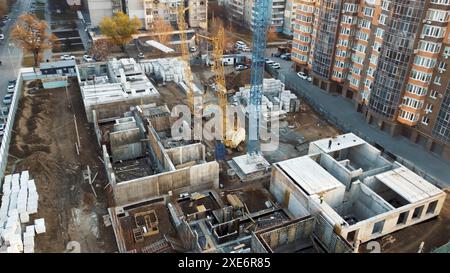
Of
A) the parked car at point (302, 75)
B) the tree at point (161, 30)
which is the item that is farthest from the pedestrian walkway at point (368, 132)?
the tree at point (161, 30)

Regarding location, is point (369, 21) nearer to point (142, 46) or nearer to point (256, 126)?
point (256, 126)

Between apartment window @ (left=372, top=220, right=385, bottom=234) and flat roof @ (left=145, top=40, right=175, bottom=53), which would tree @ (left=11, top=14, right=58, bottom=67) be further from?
apartment window @ (left=372, top=220, right=385, bottom=234)

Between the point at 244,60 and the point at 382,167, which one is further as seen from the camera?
the point at 244,60

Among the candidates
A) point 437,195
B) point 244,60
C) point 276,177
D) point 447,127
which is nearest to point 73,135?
point 276,177

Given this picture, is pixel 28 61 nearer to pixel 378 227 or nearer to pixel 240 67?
pixel 240 67

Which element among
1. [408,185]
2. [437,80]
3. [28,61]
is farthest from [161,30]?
[408,185]

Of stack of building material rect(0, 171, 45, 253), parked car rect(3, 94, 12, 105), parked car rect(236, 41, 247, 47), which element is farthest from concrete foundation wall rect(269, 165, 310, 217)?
parked car rect(236, 41, 247, 47)
